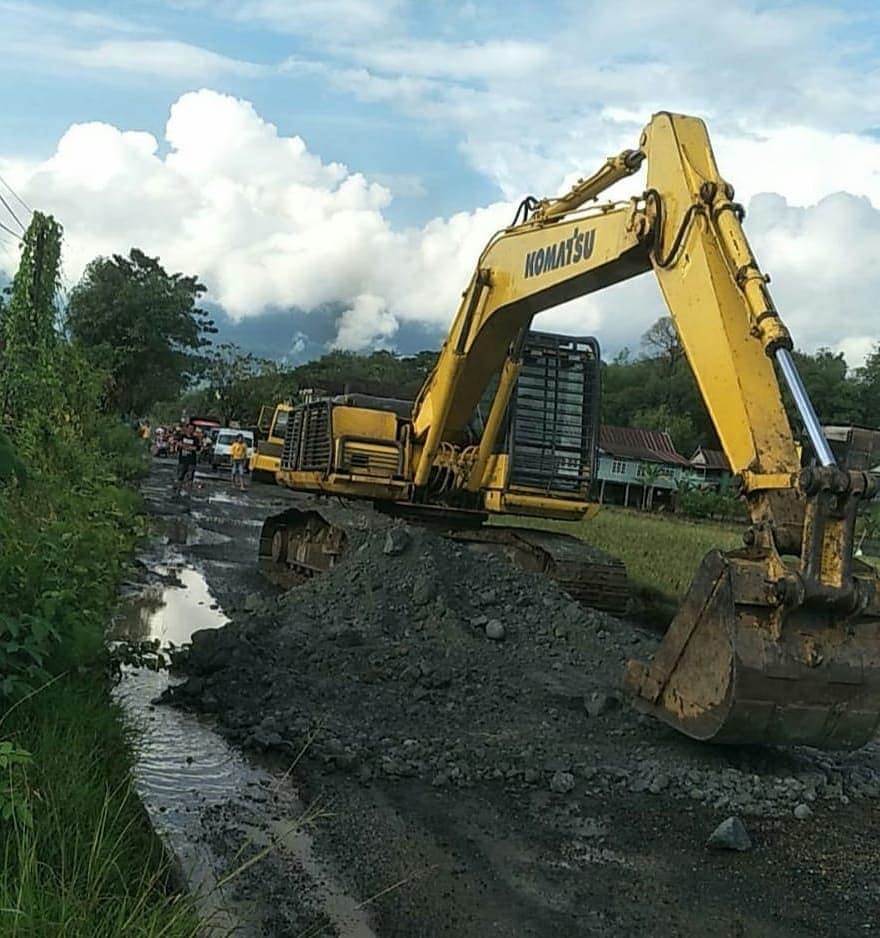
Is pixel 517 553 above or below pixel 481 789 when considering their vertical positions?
above

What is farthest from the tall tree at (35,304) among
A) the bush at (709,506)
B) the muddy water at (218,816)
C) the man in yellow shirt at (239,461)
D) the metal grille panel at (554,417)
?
the bush at (709,506)

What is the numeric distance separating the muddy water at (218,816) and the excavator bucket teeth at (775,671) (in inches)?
85.8

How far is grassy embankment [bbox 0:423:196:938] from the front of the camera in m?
3.04

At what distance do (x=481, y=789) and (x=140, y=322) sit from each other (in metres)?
40.2

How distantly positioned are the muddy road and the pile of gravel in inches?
0.8

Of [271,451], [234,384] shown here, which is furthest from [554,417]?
[234,384]

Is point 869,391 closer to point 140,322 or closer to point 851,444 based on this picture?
point 140,322

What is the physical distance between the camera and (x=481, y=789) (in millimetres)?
5844

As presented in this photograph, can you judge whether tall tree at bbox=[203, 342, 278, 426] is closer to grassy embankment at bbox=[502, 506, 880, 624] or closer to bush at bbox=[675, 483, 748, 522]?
bush at bbox=[675, 483, 748, 522]

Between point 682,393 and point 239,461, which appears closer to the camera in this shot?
point 239,461

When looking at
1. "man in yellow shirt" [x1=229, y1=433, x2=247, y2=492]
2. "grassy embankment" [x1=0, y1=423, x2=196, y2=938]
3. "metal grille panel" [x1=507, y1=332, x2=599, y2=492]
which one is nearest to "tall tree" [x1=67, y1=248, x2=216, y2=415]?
"man in yellow shirt" [x1=229, y1=433, x2=247, y2=492]

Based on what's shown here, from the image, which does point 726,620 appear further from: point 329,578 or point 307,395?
point 307,395

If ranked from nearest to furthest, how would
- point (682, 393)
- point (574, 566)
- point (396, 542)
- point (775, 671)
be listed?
1. point (775, 671)
2. point (396, 542)
3. point (574, 566)
4. point (682, 393)

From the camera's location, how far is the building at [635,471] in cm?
5941
